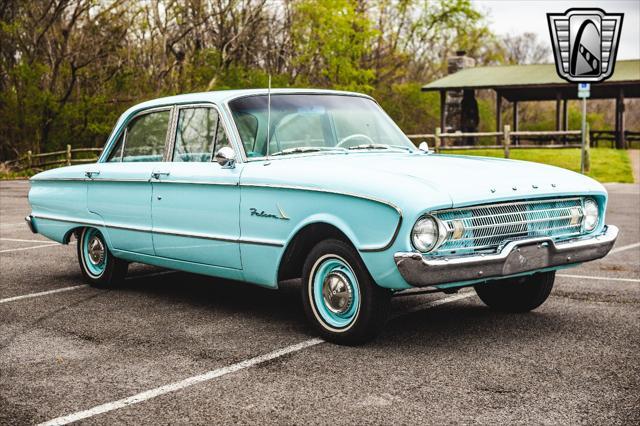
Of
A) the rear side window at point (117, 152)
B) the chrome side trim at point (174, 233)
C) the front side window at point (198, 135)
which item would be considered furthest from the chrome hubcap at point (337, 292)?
the rear side window at point (117, 152)

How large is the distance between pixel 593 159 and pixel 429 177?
28293mm

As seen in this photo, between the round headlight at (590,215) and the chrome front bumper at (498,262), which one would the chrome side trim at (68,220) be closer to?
the chrome front bumper at (498,262)

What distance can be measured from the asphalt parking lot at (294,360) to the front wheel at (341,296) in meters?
0.12

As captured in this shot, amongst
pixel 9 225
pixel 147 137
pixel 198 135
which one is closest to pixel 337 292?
pixel 198 135

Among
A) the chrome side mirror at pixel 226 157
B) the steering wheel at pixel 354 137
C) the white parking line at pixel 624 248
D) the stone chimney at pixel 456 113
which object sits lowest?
the white parking line at pixel 624 248

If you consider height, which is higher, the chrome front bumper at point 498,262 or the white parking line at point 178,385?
the chrome front bumper at point 498,262

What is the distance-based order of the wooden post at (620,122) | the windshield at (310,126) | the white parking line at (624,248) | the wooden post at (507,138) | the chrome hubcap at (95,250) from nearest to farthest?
1. the windshield at (310,126)
2. the chrome hubcap at (95,250)
3. the white parking line at (624,248)
4. the wooden post at (507,138)
5. the wooden post at (620,122)

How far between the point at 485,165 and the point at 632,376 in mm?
1709

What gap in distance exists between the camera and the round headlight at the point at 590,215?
5.73 metres

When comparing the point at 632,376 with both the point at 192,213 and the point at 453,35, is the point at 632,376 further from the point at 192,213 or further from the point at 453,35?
the point at 453,35

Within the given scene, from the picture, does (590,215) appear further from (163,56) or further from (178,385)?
(163,56)

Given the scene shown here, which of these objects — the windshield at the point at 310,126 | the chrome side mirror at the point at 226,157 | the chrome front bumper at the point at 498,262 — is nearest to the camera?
the chrome front bumper at the point at 498,262

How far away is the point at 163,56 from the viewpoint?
129 feet

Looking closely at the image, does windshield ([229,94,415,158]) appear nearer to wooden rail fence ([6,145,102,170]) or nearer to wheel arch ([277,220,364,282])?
wheel arch ([277,220,364,282])
